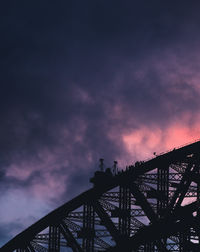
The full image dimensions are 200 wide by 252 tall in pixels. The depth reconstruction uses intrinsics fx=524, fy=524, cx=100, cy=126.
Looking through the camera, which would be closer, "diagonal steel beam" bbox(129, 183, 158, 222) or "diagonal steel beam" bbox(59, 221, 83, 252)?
"diagonal steel beam" bbox(129, 183, 158, 222)

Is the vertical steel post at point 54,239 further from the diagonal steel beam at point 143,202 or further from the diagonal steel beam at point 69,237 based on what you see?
the diagonal steel beam at point 143,202

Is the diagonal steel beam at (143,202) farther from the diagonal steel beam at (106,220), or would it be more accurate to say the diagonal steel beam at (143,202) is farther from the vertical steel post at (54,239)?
the vertical steel post at (54,239)

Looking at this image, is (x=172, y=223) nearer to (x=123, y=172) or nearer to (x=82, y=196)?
(x=123, y=172)

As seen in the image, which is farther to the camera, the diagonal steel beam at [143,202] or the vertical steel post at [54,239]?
the vertical steel post at [54,239]

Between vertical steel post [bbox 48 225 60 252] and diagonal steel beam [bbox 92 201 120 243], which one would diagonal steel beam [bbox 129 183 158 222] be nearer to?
diagonal steel beam [bbox 92 201 120 243]

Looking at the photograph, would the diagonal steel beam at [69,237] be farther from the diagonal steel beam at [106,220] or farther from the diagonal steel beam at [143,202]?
the diagonal steel beam at [143,202]

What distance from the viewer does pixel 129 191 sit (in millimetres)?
52625

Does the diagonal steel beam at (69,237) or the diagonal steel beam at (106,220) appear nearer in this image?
the diagonal steel beam at (106,220)

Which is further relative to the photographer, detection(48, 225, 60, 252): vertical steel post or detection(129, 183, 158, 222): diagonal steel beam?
detection(48, 225, 60, 252): vertical steel post

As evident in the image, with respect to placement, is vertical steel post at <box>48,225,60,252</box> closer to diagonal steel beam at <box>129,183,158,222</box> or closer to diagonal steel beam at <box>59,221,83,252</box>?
diagonal steel beam at <box>59,221,83,252</box>

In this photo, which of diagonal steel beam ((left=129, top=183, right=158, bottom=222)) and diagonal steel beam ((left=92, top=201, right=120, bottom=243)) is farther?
diagonal steel beam ((left=92, top=201, right=120, bottom=243))

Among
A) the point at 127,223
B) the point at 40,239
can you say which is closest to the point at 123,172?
→ the point at 127,223

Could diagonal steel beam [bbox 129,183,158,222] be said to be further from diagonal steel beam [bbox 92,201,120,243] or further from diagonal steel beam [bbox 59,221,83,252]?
diagonal steel beam [bbox 59,221,83,252]

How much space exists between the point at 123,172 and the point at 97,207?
576 centimetres
